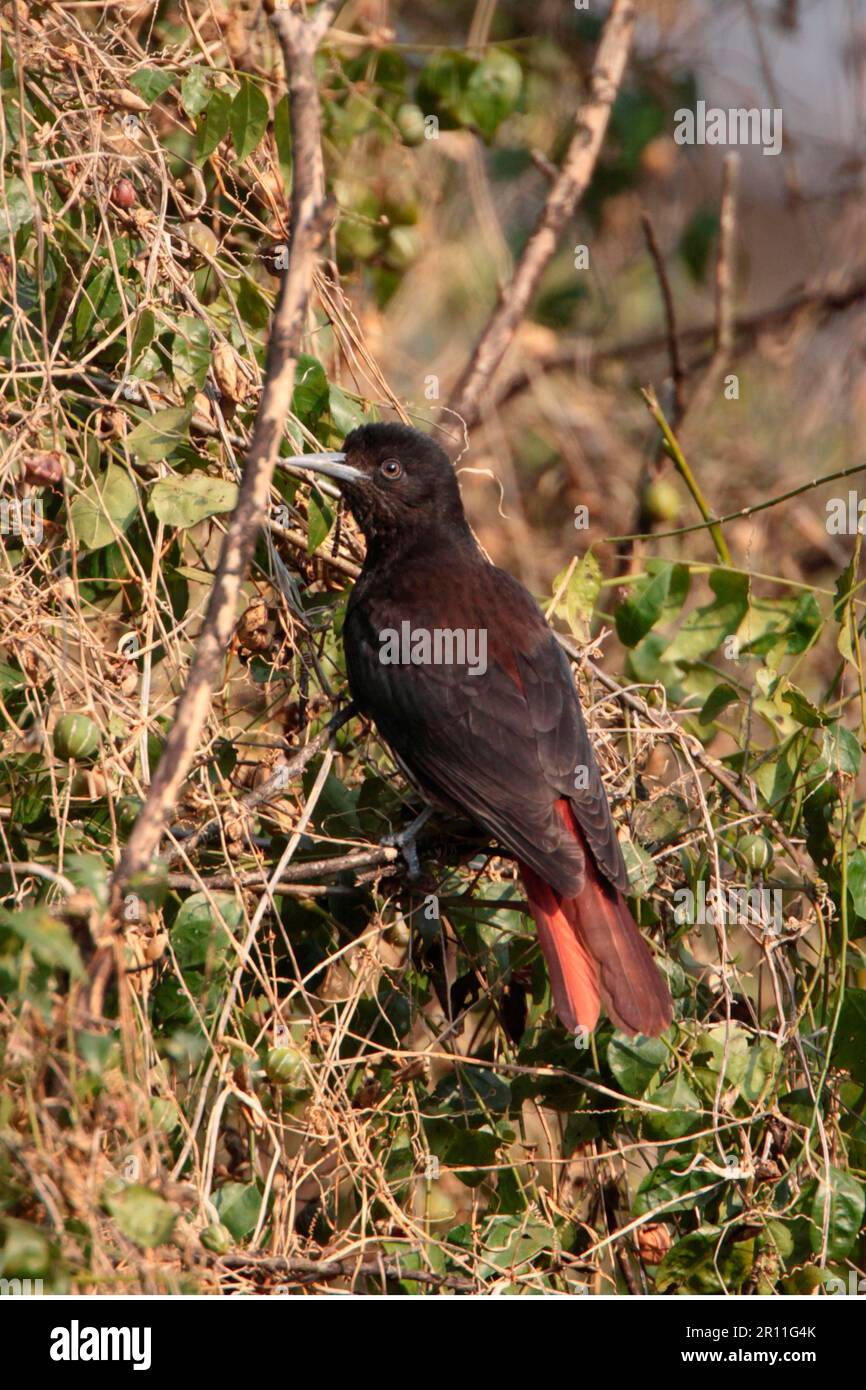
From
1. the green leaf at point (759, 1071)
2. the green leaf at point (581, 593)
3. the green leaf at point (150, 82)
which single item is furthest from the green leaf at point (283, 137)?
the green leaf at point (759, 1071)

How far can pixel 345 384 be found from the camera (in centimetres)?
477

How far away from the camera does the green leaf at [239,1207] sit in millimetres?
3107

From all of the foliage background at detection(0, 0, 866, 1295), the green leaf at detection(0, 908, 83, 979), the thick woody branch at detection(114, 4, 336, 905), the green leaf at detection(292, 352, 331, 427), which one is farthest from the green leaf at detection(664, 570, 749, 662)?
the green leaf at detection(0, 908, 83, 979)

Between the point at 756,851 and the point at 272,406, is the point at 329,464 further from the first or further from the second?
the point at 756,851

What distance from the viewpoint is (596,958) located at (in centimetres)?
348

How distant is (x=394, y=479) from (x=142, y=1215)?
2.60m

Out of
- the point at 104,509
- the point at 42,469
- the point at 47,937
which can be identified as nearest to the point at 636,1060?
the point at 47,937

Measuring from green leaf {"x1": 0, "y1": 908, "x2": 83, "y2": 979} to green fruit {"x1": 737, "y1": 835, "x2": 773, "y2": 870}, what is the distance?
1809 millimetres

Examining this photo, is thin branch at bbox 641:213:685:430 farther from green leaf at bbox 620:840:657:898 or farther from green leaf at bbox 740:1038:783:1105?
green leaf at bbox 740:1038:783:1105

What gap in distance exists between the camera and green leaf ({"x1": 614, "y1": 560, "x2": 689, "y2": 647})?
13.8 ft

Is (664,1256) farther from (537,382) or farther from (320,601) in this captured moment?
(537,382)

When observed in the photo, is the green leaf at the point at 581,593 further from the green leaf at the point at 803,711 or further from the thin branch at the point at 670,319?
the thin branch at the point at 670,319

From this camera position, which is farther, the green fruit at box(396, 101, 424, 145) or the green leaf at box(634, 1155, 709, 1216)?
the green fruit at box(396, 101, 424, 145)

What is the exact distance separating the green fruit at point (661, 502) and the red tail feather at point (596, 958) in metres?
2.77
